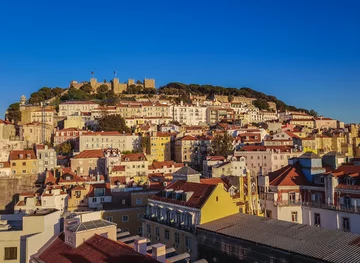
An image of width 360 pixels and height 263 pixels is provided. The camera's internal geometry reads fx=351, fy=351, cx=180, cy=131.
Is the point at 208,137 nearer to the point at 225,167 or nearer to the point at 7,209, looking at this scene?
the point at 225,167

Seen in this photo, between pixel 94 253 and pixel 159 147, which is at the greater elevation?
pixel 159 147

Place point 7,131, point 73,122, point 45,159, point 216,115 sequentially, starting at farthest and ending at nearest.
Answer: point 216,115 < point 73,122 < point 7,131 < point 45,159

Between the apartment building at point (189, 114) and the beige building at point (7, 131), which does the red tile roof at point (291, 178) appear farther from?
the apartment building at point (189, 114)

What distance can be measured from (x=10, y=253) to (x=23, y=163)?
34.8m

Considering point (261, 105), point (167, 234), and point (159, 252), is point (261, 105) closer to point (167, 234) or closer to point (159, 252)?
point (167, 234)

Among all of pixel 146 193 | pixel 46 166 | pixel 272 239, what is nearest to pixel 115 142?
pixel 46 166

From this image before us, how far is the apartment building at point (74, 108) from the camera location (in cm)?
8681

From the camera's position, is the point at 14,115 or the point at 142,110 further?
the point at 142,110

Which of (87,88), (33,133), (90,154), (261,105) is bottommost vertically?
(90,154)

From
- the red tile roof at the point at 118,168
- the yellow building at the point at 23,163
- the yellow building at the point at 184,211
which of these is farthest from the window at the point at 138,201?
the yellow building at the point at 23,163

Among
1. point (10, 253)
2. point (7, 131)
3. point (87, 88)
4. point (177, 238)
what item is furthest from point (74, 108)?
point (10, 253)

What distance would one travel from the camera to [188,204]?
21188 mm

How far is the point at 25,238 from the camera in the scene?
53.5ft

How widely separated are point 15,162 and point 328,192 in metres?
39.9
